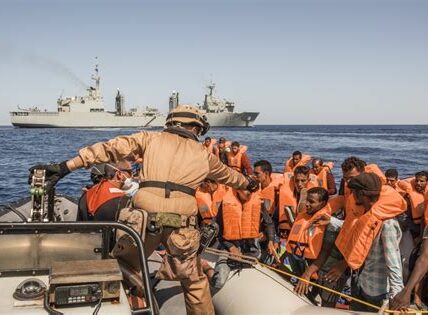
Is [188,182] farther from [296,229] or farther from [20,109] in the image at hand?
[20,109]

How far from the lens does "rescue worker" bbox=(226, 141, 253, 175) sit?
1141 centimetres

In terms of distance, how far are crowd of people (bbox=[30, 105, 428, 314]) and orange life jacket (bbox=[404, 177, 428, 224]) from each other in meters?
1.74

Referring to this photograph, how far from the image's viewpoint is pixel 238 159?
11.4m

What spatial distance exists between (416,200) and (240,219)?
3058 mm

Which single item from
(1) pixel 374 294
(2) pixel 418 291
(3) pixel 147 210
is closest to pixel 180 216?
(3) pixel 147 210

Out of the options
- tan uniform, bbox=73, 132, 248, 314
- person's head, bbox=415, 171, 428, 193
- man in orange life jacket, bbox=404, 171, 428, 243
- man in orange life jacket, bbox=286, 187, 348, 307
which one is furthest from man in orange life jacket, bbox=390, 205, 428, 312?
person's head, bbox=415, 171, 428, 193

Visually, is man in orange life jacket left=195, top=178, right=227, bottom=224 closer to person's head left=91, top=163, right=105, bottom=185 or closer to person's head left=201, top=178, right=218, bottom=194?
person's head left=201, top=178, right=218, bottom=194

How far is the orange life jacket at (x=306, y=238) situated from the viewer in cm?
404

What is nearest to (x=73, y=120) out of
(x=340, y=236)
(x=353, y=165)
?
(x=353, y=165)

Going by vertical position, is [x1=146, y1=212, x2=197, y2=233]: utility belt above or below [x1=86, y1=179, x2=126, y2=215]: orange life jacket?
above

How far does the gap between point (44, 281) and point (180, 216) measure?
3.01 feet

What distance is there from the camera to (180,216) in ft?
9.53

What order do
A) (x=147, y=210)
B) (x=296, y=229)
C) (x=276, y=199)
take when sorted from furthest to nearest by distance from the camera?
(x=276, y=199), (x=296, y=229), (x=147, y=210)

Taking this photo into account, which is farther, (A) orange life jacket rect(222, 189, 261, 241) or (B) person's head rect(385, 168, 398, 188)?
(B) person's head rect(385, 168, 398, 188)
